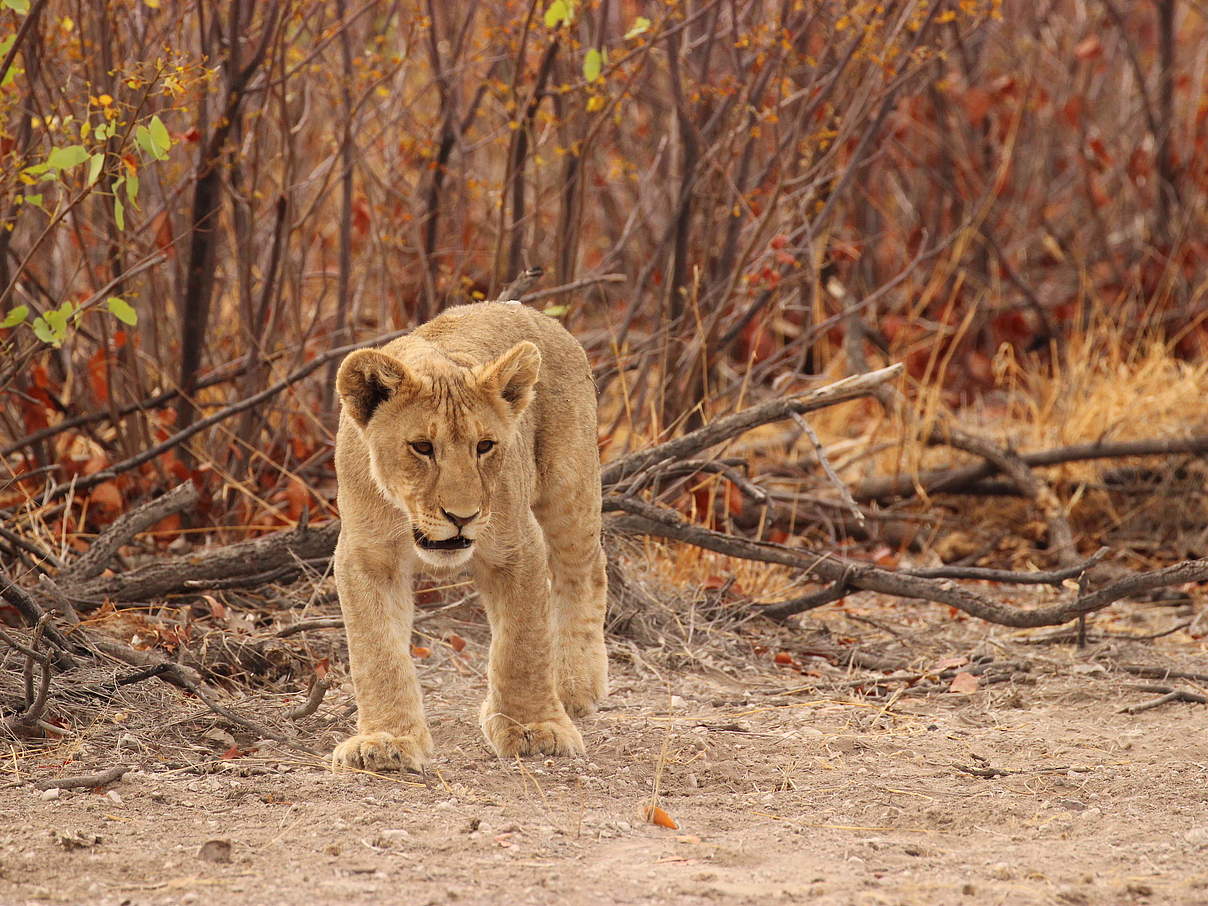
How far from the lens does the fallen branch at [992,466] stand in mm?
7539

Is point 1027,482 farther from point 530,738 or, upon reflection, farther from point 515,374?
point 515,374

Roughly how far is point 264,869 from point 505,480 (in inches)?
48.6

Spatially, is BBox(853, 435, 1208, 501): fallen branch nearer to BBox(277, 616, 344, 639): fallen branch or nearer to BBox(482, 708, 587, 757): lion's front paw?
BBox(277, 616, 344, 639): fallen branch

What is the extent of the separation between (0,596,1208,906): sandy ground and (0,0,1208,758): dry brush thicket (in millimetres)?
396

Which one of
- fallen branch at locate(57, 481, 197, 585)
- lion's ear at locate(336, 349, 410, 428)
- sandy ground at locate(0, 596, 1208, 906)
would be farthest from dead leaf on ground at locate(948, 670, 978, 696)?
fallen branch at locate(57, 481, 197, 585)

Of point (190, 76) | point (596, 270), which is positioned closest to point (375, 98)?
point (596, 270)

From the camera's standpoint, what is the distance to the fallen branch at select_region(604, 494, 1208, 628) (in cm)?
514

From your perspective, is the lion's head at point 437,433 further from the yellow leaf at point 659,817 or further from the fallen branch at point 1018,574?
the fallen branch at point 1018,574

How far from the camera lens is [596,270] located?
24.3 ft

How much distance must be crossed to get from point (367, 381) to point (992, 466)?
4.57m

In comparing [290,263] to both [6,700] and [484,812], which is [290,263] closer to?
[6,700]

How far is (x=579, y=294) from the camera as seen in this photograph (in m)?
7.88

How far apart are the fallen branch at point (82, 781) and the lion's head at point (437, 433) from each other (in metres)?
0.96

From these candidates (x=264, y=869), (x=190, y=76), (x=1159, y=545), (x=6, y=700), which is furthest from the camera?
(x=1159, y=545)
